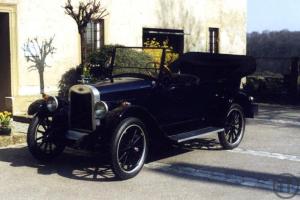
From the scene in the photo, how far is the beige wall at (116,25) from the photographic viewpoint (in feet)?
37.6

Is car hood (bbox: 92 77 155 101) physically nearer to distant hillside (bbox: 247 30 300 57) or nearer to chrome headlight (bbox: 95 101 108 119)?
chrome headlight (bbox: 95 101 108 119)

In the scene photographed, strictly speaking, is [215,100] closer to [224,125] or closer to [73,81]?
[224,125]

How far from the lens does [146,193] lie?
5648 millimetres

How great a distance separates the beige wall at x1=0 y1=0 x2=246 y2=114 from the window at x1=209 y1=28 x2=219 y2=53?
0.19 meters

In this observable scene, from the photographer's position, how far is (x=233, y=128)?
845 cm

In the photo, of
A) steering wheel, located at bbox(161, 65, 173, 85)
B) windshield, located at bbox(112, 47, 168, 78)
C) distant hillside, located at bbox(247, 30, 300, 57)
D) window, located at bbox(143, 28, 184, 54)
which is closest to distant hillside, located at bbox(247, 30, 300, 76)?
distant hillside, located at bbox(247, 30, 300, 57)

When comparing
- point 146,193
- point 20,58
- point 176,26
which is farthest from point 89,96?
point 176,26

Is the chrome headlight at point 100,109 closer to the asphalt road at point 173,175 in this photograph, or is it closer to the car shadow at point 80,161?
the car shadow at point 80,161

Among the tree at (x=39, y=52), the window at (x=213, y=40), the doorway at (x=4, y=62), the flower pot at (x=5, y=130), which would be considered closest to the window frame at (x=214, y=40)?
the window at (x=213, y=40)

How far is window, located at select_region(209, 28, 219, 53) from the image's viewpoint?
18.3 metres

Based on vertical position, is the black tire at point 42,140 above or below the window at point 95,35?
below

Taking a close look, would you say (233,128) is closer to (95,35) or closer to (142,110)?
(142,110)

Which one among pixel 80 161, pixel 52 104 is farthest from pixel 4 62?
pixel 80 161

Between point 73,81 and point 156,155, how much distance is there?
567 cm
